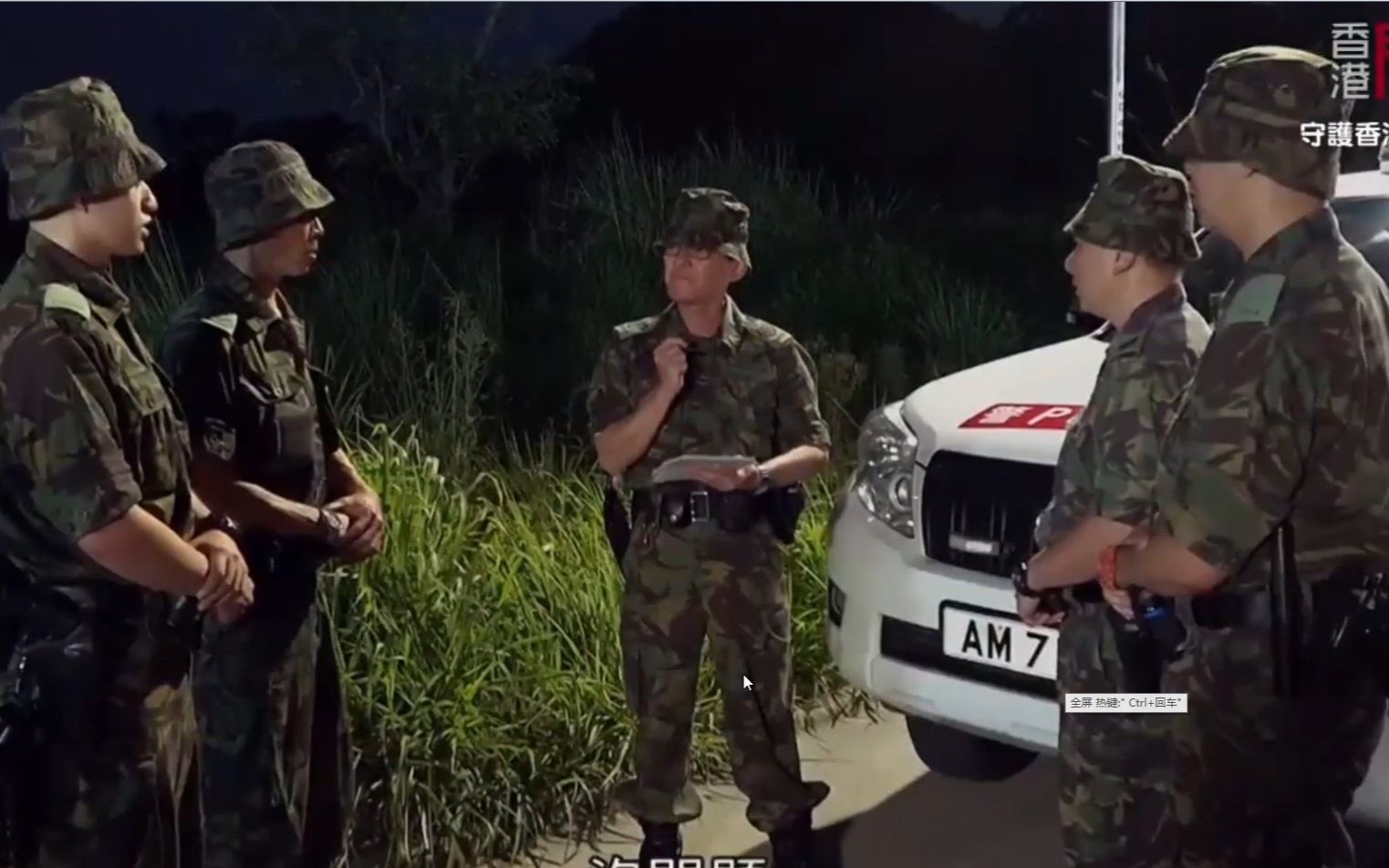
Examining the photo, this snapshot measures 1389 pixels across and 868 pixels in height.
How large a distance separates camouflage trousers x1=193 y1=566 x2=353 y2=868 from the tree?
226cm

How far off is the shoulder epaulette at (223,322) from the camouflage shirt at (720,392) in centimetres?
70

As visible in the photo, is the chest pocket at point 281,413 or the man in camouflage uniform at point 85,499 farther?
the chest pocket at point 281,413

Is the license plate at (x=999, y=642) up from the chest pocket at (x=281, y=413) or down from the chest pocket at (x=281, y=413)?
down

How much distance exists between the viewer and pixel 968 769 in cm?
327

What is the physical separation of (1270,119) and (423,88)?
344 cm

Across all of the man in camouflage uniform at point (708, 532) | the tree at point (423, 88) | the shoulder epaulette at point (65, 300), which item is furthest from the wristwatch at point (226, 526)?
the tree at point (423, 88)

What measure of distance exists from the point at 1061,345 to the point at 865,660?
85 centimetres

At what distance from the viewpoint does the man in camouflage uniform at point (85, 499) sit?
75.6 inches

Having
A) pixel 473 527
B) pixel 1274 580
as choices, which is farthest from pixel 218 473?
pixel 1274 580

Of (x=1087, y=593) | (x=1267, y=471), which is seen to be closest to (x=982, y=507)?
(x=1087, y=593)

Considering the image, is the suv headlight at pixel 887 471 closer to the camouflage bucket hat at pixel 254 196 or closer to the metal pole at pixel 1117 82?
the metal pole at pixel 1117 82

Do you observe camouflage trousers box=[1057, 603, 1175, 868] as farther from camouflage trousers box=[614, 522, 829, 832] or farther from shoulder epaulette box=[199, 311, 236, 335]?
shoulder epaulette box=[199, 311, 236, 335]

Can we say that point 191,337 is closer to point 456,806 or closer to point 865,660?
point 456,806

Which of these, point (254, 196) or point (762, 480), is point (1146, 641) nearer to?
point (762, 480)
